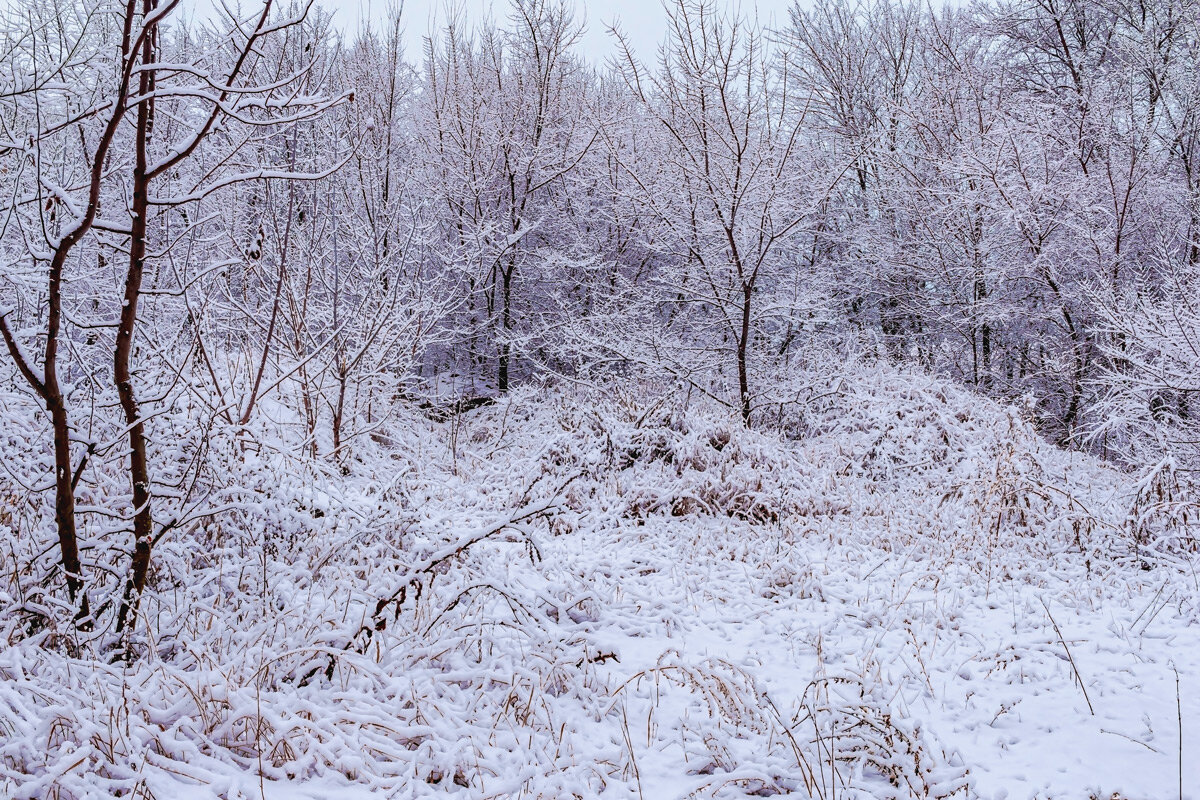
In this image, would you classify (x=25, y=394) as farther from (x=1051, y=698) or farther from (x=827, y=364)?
(x=827, y=364)

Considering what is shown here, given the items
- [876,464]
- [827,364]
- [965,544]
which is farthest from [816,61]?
[965,544]

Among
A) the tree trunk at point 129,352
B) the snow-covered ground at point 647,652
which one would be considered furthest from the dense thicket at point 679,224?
the snow-covered ground at point 647,652

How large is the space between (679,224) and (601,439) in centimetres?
431

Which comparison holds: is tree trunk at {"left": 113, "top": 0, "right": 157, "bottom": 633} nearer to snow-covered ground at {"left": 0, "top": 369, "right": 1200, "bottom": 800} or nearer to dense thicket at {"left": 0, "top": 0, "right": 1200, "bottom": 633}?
dense thicket at {"left": 0, "top": 0, "right": 1200, "bottom": 633}

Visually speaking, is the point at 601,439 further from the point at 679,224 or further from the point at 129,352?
the point at 129,352

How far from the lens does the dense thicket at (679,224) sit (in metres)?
6.27

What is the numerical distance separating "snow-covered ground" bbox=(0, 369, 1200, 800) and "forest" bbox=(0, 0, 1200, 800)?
0.03m

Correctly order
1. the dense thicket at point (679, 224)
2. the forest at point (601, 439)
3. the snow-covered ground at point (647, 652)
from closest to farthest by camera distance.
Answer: the snow-covered ground at point (647, 652) → the forest at point (601, 439) → the dense thicket at point (679, 224)

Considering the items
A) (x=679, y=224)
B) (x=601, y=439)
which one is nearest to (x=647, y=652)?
(x=601, y=439)

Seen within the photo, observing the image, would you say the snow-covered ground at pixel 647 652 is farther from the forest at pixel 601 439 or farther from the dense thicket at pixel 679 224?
the dense thicket at pixel 679 224

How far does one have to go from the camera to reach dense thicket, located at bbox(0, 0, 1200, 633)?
6.27m

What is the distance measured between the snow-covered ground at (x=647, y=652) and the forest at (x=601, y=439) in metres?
0.03

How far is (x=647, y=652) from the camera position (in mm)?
3648

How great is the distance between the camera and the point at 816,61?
1599 cm
